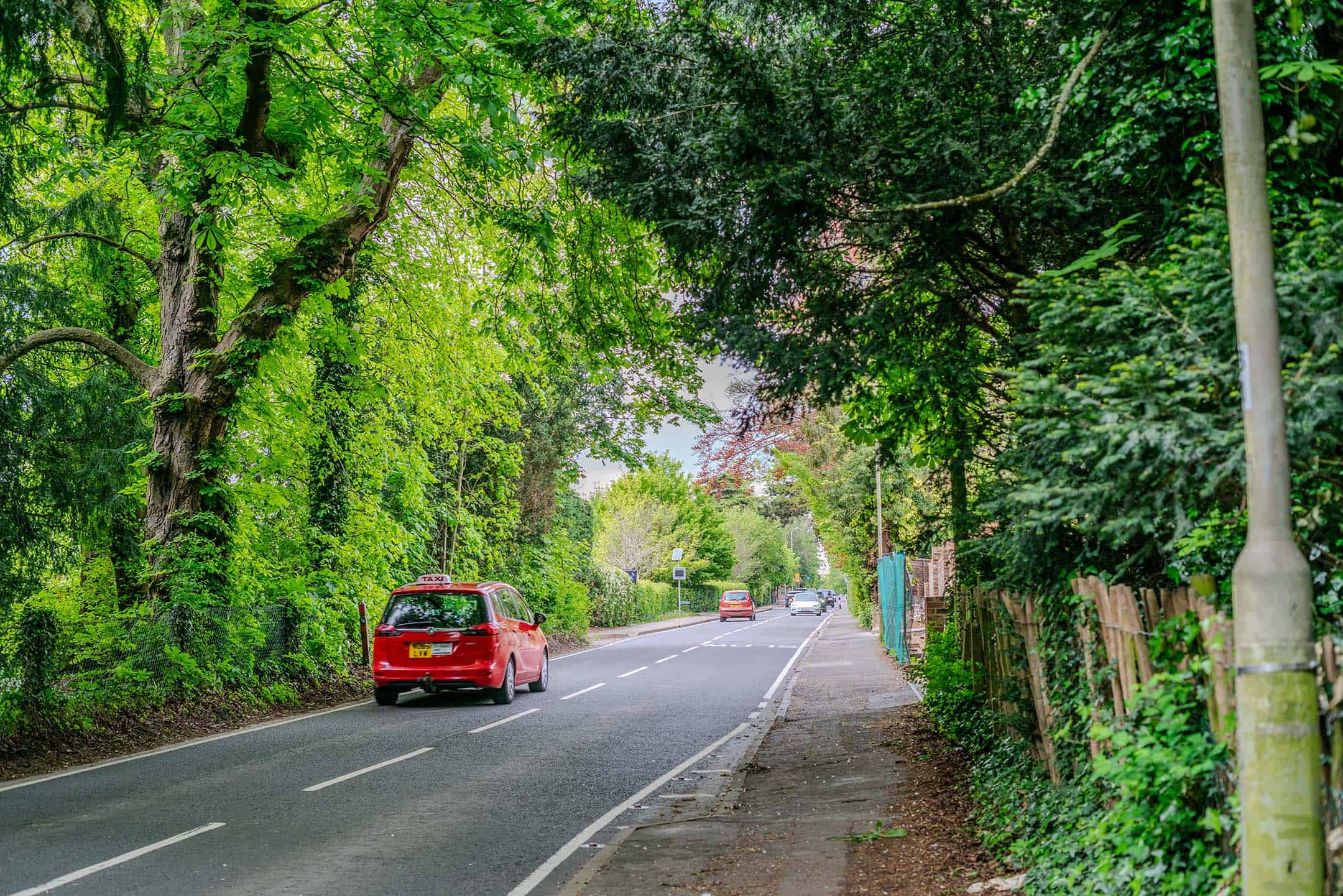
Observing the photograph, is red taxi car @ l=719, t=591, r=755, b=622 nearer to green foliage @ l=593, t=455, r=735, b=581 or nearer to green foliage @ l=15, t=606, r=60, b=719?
green foliage @ l=593, t=455, r=735, b=581

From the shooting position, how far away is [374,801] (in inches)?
349

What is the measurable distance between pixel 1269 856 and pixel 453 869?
500 cm

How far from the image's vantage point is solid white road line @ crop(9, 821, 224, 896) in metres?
6.07

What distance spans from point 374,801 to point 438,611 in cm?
703

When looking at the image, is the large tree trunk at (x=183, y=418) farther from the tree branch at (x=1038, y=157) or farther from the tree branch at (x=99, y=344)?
the tree branch at (x=1038, y=157)

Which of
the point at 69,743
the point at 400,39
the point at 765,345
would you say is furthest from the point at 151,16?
the point at 765,345

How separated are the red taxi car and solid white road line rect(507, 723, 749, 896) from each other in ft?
158

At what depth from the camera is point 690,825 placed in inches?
319

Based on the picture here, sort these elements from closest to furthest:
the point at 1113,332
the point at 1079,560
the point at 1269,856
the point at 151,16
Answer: the point at 1269,856
the point at 1113,332
the point at 1079,560
the point at 151,16

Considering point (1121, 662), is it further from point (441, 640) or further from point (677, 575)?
point (677, 575)

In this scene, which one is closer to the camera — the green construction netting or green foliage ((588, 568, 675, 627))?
the green construction netting

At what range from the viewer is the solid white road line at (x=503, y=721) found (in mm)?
13234

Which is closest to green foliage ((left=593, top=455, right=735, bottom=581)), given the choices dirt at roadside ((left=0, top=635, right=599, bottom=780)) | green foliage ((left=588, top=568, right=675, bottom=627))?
green foliage ((left=588, top=568, right=675, bottom=627))

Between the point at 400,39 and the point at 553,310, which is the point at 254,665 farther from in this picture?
the point at 400,39
